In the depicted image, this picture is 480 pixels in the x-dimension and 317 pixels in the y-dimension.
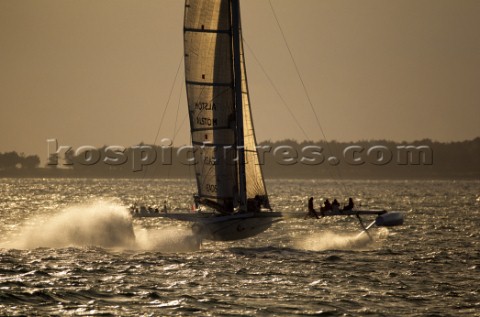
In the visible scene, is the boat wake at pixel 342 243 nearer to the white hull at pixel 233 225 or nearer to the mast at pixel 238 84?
the white hull at pixel 233 225

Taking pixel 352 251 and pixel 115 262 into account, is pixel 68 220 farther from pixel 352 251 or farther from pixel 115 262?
pixel 352 251

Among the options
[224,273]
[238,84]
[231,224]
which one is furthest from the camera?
[238,84]

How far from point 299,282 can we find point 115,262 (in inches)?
319

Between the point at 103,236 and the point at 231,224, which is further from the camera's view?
the point at 103,236

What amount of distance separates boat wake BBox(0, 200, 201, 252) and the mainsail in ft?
8.40

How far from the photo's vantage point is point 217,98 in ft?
135

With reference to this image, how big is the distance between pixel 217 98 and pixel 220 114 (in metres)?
0.72

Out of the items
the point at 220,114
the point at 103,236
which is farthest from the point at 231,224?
the point at 103,236

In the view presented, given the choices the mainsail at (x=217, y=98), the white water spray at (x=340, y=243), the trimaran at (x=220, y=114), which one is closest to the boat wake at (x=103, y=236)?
the trimaran at (x=220, y=114)

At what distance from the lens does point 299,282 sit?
30.0 meters

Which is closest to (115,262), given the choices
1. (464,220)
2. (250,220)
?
(250,220)

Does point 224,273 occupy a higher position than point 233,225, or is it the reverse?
point 233,225

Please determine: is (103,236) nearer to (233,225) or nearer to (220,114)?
(233,225)

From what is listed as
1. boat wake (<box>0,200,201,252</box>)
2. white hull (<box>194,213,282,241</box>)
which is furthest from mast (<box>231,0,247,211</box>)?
boat wake (<box>0,200,201,252</box>)
